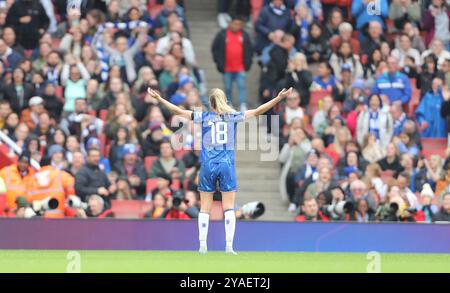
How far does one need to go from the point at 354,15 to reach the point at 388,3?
2.74 feet

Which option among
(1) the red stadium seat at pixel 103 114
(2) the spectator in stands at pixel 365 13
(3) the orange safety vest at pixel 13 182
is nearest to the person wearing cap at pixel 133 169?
(1) the red stadium seat at pixel 103 114

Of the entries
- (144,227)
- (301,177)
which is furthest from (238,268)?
(301,177)

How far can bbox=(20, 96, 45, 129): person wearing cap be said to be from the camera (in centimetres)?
2806

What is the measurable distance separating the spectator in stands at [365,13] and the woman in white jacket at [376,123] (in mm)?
2816

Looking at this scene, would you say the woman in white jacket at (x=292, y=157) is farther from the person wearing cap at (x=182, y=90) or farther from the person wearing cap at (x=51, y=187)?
the person wearing cap at (x=51, y=187)

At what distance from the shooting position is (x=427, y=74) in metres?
30.4

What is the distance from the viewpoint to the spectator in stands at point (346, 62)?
30.3m

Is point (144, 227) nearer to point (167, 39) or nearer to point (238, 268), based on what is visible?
point (238, 268)

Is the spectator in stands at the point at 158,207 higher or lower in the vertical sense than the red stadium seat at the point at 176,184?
lower

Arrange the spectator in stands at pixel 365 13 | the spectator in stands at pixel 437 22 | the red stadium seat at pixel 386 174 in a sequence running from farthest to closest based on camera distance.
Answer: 1. the spectator in stands at pixel 437 22
2. the spectator in stands at pixel 365 13
3. the red stadium seat at pixel 386 174

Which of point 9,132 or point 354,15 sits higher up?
point 354,15

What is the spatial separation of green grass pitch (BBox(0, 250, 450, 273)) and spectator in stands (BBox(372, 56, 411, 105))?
693 centimetres

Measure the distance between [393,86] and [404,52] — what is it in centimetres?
→ 130

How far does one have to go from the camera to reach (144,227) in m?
23.5
